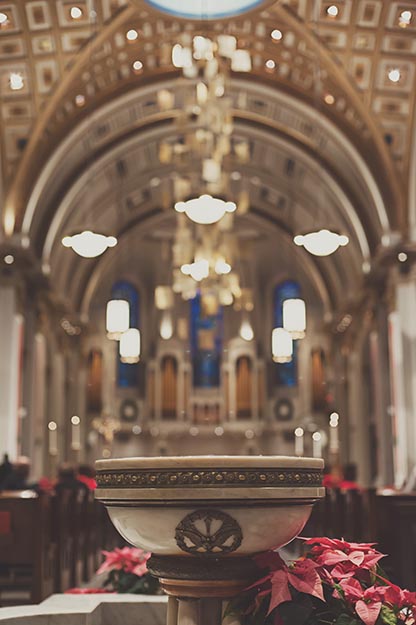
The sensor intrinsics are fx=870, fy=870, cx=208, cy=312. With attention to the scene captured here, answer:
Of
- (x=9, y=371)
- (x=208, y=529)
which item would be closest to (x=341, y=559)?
(x=208, y=529)

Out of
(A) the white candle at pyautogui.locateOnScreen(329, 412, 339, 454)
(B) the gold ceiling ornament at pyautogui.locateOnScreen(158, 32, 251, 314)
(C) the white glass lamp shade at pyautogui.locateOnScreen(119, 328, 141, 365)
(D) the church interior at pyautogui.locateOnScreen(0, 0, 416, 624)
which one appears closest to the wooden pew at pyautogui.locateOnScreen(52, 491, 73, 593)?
(D) the church interior at pyautogui.locateOnScreen(0, 0, 416, 624)

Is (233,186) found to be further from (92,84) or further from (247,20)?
(247,20)

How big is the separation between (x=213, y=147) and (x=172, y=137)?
5.64 meters

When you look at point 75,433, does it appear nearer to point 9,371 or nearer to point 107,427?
point 107,427

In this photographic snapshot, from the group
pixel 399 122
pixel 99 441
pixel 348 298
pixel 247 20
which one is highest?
pixel 247 20

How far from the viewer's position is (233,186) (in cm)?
2194

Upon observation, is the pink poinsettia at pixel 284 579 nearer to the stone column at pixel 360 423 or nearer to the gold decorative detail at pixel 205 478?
the gold decorative detail at pixel 205 478

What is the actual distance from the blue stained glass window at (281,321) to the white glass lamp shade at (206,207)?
54.9 ft

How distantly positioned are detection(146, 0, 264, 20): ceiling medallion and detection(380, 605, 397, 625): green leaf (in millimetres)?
10550

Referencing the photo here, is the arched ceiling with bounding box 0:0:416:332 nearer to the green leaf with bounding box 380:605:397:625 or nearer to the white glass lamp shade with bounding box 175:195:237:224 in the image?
the white glass lamp shade with bounding box 175:195:237:224

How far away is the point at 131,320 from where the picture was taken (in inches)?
1049

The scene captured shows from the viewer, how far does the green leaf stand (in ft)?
7.82

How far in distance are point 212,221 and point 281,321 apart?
54.9ft

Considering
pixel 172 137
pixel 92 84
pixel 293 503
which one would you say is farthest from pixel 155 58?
pixel 293 503
